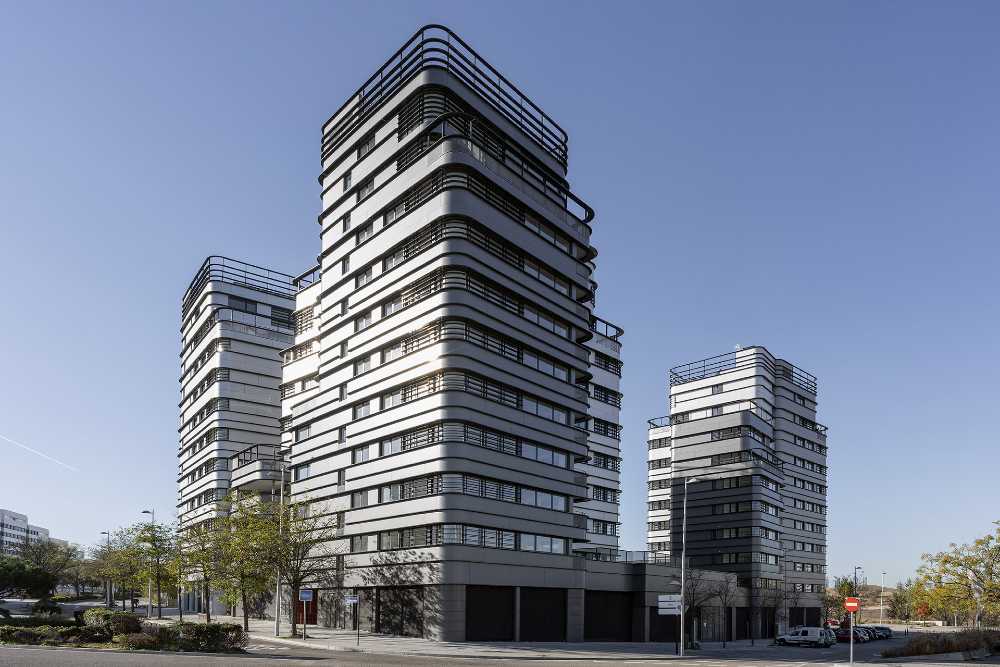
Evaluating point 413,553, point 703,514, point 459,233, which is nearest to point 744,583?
point 703,514

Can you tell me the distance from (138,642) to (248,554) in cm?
1813

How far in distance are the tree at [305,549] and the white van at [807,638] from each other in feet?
131

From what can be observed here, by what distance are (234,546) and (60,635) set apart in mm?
17403

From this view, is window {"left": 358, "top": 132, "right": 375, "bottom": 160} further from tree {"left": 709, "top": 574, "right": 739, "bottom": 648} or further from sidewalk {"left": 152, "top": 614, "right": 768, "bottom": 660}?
tree {"left": 709, "top": 574, "right": 739, "bottom": 648}

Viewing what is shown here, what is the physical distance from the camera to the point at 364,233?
2506 inches

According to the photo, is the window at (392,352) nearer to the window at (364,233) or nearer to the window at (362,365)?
the window at (362,365)

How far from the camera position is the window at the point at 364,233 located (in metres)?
62.8

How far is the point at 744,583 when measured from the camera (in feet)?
291

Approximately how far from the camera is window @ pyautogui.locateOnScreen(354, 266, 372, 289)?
62375mm

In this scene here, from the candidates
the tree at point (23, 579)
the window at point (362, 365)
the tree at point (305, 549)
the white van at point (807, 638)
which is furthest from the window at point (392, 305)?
the tree at point (23, 579)

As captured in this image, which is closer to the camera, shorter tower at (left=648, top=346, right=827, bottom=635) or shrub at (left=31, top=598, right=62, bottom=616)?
shrub at (left=31, top=598, right=62, bottom=616)

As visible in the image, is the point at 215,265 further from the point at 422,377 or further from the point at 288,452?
the point at 422,377

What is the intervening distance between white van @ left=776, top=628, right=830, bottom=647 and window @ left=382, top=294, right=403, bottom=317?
147ft

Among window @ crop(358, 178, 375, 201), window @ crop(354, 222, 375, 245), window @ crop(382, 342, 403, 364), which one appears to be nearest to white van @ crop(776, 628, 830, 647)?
window @ crop(382, 342, 403, 364)
